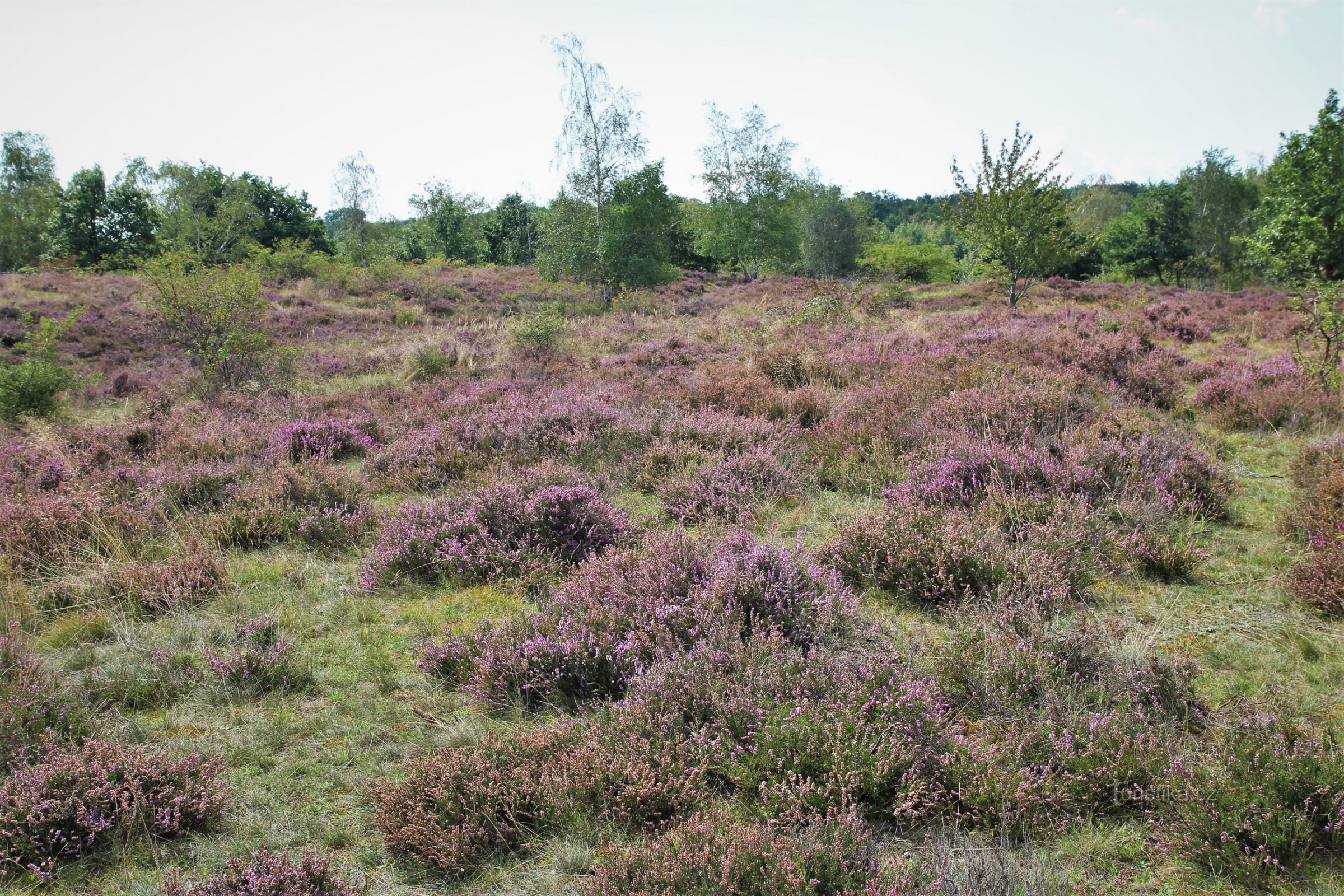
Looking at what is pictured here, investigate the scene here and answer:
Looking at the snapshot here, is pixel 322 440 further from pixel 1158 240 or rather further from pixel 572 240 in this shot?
pixel 1158 240

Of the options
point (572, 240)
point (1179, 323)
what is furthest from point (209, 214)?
point (1179, 323)

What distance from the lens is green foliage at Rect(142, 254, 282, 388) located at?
11.2 metres

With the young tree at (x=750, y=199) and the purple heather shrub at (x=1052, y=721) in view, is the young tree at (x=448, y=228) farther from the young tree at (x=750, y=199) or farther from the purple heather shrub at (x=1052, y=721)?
the purple heather shrub at (x=1052, y=721)

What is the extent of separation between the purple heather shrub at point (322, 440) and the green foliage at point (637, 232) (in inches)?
761

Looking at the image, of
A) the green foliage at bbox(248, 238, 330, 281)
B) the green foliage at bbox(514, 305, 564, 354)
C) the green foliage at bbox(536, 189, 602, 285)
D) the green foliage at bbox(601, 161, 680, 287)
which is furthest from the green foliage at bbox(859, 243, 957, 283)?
the green foliage at bbox(514, 305, 564, 354)

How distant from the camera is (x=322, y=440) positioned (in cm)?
838

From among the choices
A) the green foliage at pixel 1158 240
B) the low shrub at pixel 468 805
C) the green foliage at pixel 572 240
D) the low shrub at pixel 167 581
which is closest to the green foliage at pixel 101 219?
the green foliage at pixel 572 240

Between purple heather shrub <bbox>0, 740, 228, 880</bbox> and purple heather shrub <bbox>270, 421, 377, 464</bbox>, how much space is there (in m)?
5.38

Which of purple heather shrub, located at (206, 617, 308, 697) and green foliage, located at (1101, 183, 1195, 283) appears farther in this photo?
green foliage, located at (1101, 183, 1195, 283)

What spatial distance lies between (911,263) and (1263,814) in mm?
50406

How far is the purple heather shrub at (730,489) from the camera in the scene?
5.77 metres

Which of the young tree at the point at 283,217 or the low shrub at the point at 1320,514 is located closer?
the low shrub at the point at 1320,514

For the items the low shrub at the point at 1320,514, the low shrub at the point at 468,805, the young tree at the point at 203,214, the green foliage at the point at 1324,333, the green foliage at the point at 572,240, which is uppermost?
the young tree at the point at 203,214

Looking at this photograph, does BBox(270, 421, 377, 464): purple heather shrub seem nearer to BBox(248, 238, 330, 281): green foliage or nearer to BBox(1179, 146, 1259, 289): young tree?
BBox(248, 238, 330, 281): green foliage
